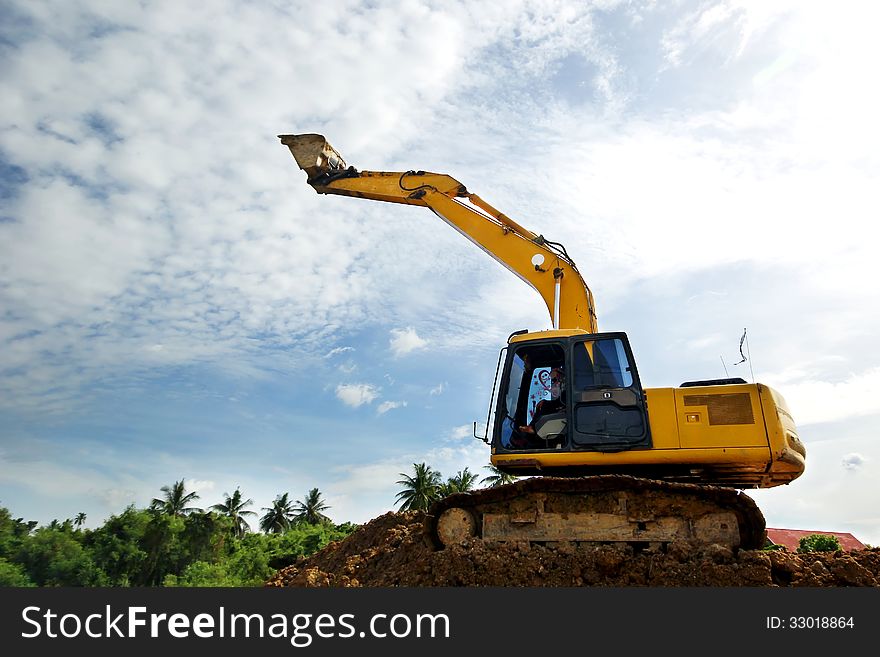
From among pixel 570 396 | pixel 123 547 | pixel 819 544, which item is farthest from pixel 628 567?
pixel 123 547

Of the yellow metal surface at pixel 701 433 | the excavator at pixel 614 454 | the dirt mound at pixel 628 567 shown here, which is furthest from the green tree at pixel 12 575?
the yellow metal surface at pixel 701 433

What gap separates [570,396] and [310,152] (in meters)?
7.21

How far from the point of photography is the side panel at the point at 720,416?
6945mm

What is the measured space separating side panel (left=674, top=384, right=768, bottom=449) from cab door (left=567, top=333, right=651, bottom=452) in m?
0.49

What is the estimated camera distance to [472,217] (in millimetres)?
10602

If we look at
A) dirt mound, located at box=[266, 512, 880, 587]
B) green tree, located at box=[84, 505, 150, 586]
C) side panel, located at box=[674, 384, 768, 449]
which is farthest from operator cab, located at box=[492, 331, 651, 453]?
green tree, located at box=[84, 505, 150, 586]

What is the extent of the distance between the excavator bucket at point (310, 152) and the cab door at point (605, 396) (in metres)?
6.47

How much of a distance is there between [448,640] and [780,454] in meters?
4.74

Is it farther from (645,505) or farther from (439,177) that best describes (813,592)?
(439,177)

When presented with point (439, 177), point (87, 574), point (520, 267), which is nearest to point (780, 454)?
point (520, 267)

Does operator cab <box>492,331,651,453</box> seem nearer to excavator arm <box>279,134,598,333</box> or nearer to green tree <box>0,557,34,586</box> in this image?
excavator arm <box>279,134,598,333</box>

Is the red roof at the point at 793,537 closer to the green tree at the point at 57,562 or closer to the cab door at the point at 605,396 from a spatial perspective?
the cab door at the point at 605,396

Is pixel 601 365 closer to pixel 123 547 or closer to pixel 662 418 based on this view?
pixel 662 418

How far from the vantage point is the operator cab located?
7.31m
